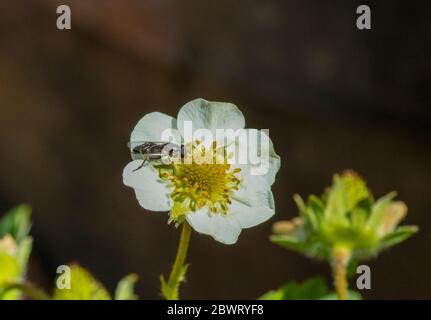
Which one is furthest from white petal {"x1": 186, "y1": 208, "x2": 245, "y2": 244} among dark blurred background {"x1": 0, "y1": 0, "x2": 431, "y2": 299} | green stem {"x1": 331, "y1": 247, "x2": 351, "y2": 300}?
dark blurred background {"x1": 0, "y1": 0, "x2": 431, "y2": 299}

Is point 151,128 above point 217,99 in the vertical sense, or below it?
below

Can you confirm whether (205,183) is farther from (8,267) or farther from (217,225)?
(8,267)

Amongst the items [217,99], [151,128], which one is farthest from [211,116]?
[217,99]

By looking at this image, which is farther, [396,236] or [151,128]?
[396,236]

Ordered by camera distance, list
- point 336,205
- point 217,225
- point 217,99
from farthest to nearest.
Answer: point 217,99, point 336,205, point 217,225

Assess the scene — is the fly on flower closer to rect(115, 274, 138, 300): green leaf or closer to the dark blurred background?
rect(115, 274, 138, 300): green leaf

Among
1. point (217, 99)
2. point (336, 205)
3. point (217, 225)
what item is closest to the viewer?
point (217, 225)
